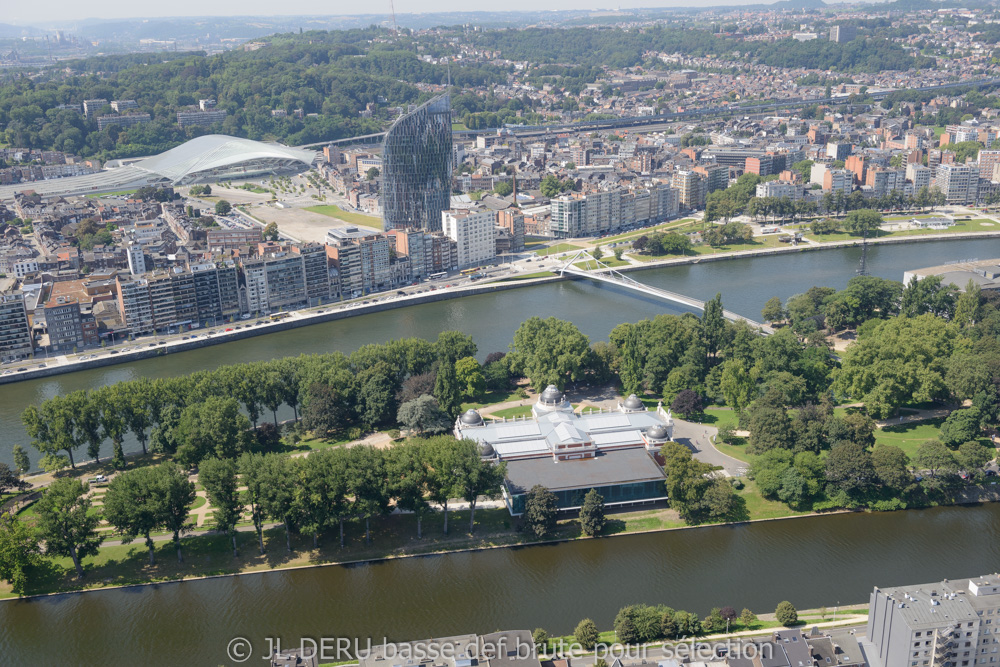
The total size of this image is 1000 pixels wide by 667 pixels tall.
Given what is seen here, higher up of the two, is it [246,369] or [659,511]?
[246,369]

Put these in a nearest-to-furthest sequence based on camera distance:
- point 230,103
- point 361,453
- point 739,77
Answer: point 361,453
point 230,103
point 739,77

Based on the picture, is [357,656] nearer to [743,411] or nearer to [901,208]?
[743,411]

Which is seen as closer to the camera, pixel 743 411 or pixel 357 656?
pixel 357 656

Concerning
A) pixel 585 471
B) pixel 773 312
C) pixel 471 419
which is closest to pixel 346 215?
pixel 773 312

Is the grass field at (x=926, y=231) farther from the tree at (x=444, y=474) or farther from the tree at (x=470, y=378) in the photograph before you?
the tree at (x=444, y=474)

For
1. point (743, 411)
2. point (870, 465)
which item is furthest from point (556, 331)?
point (870, 465)

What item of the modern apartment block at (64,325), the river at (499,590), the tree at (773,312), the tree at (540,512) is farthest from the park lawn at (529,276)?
the river at (499,590)
